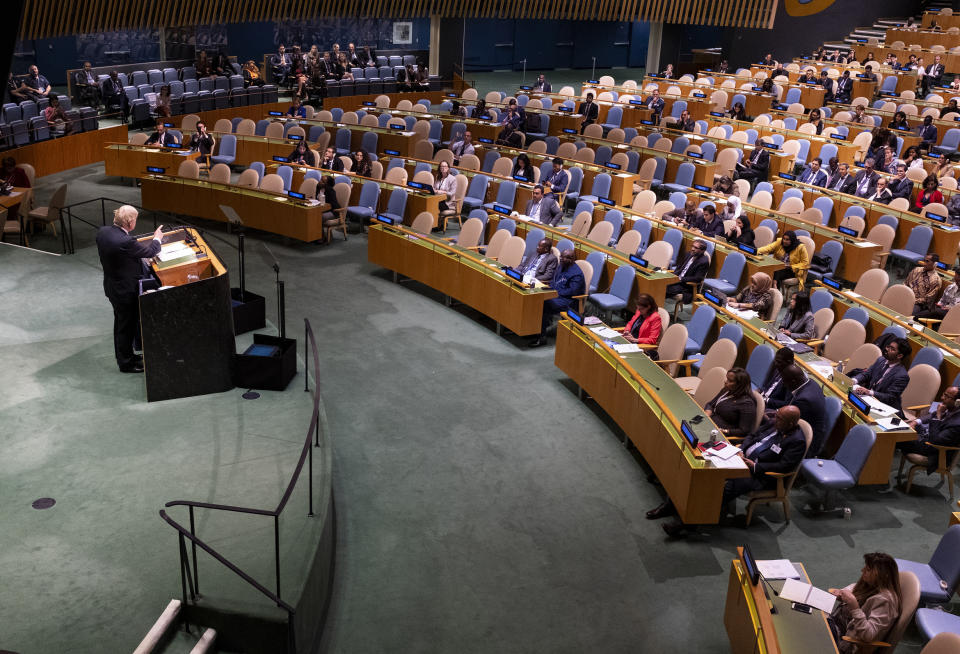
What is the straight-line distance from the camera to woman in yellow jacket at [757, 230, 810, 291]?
1114 cm

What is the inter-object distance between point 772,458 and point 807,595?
6.08 feet

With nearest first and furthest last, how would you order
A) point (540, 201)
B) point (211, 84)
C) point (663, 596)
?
1. point (663, 596)
2. point (540, 201)
3. point (211, 84)

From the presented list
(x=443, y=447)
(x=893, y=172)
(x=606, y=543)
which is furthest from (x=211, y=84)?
(x=606, y=543)

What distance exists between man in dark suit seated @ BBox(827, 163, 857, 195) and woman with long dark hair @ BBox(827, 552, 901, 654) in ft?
34.8

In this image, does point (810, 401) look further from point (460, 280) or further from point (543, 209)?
point (543, 209)

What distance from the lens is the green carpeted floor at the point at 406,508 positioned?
18.9 ft

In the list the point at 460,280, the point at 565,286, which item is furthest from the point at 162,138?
the point at 565,286

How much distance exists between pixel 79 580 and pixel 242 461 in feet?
5.24

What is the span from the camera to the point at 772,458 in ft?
23.3

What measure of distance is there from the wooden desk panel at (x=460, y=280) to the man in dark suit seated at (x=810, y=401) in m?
3.33

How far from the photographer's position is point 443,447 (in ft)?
26.8

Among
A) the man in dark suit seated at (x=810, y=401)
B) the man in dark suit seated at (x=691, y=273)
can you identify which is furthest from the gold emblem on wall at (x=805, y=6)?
the man in dark suit seated at (x=810, y=401)

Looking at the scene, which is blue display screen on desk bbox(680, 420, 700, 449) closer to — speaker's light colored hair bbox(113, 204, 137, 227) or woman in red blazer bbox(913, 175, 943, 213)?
speaker's light colored hair bbox(113, 204, 137, 227)

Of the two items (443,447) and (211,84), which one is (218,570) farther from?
(211,84)
